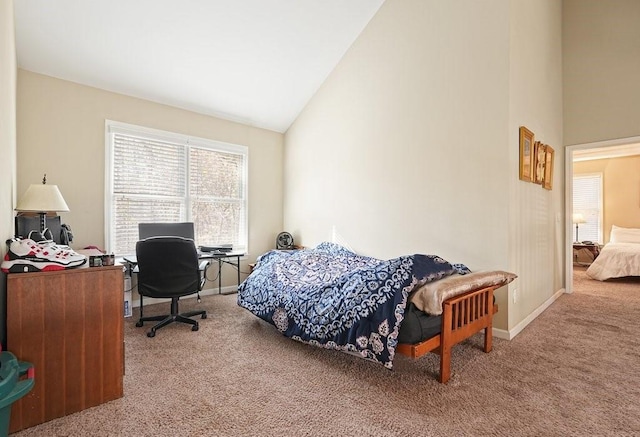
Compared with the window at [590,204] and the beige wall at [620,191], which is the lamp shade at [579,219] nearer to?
the window at [590,204]

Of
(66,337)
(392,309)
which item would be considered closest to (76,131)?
(66,337)

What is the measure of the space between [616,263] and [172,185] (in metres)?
6.98

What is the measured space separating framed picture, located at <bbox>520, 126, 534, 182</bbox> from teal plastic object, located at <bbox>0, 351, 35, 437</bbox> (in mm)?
3639

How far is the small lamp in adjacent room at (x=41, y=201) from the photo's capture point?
8.60ft

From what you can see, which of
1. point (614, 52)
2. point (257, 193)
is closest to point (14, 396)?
point (257, 193)

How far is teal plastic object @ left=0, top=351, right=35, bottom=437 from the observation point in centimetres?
120

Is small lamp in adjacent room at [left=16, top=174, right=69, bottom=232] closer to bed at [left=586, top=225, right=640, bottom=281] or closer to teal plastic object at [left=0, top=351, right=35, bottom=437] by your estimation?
teal plastic object at [left=0, top=351, right=35, bottom=437]

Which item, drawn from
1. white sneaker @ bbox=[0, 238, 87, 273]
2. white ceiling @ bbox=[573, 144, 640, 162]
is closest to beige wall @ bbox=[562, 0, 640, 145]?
white ceiling @ bbox=[573, 144, 640, 162]

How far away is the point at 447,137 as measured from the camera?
3.28 m

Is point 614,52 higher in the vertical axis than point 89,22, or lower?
higher

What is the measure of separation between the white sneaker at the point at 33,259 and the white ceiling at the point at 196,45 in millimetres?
2271

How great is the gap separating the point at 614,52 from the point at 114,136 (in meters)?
6.13

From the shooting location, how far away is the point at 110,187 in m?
3.75

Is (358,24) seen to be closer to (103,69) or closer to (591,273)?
(103,69)
